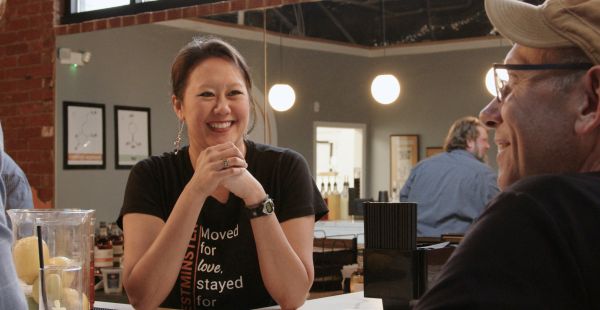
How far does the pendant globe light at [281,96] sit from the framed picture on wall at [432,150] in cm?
82

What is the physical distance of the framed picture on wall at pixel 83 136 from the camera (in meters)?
5.16

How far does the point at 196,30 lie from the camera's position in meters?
4.78

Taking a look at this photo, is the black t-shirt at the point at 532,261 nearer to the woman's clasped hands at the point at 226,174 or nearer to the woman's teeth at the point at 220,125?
the woman's clasped hands at the point at 226,174

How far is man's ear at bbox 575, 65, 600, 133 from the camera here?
2.92 feet

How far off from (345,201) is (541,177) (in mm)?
3653

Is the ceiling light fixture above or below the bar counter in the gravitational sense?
above

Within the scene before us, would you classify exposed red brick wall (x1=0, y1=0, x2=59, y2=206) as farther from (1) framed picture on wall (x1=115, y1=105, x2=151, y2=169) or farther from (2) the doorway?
(2) the doorway

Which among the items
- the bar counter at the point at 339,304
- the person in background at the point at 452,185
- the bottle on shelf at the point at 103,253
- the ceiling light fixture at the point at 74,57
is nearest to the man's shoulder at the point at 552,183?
the bar counter at the point at 339,304

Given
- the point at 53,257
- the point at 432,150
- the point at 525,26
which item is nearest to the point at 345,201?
the point at 432,150

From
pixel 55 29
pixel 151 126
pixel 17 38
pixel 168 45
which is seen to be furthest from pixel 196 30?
pixel 17 38

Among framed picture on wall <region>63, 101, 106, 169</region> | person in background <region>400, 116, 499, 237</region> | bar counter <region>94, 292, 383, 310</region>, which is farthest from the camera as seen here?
framed picture on wall <region>63, 101, 106, 169</region>

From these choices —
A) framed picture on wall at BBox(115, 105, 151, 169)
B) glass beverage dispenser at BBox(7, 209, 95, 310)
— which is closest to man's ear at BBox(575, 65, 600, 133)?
glass beverage dispenser at BBox(7, 209, 95, 310)

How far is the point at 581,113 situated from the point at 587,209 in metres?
0.18

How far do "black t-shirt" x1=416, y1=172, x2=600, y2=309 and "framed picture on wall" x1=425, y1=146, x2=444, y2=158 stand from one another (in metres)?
3.76
